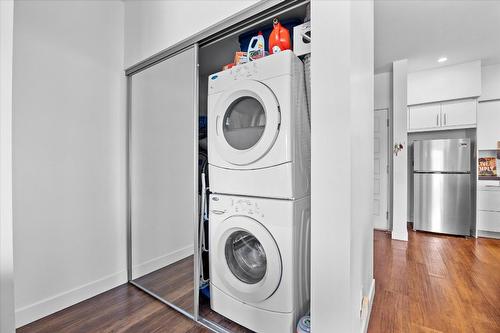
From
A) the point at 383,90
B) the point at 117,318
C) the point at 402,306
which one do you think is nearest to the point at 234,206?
the point at 117,318

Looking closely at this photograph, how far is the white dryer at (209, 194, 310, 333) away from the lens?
133cm

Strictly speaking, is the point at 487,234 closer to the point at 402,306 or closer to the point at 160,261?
the point at 402,306

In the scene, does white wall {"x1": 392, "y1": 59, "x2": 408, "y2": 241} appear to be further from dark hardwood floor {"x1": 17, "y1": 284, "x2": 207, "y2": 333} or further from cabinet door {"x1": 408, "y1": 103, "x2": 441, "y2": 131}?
dark hardwood floor {"x1": 17, "y1": 284, "x2": 207, "y2": 333}

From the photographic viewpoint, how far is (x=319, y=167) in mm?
1110

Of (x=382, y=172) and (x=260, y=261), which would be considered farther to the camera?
(x=382, y=172)

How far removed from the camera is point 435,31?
9.10 ft

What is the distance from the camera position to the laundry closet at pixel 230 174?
1333 millimetres

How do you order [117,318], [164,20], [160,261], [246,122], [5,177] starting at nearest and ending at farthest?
[5,177]
[246,122]
[117,318]
[164,20]
[160,261]

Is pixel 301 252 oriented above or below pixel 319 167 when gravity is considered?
below

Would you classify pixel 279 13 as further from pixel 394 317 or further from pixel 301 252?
pixel 394 317

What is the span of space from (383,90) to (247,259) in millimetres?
3779

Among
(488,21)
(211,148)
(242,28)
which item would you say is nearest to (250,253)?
(211,148)

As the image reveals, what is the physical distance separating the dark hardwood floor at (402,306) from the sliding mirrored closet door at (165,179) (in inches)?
4.6

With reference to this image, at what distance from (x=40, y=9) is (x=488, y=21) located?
4.12m
